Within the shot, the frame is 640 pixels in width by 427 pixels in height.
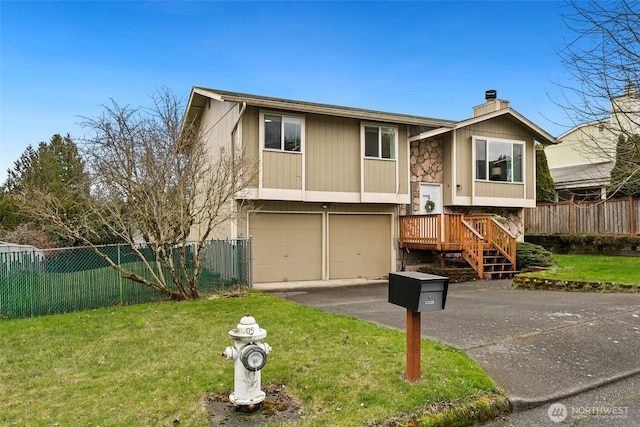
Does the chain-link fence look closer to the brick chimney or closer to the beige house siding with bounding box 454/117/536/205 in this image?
the beige house siding with bounding box 454/117/536/205

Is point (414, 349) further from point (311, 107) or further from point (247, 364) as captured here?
point (311, 107)

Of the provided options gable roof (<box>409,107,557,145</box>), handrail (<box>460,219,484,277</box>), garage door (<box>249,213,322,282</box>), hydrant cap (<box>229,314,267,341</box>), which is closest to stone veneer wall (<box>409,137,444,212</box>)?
gable roof (<box>409,107,557,145</box>)

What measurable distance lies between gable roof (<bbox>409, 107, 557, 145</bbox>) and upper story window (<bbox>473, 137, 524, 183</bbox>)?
A: 668 mm

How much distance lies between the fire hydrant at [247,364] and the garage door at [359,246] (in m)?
9.89

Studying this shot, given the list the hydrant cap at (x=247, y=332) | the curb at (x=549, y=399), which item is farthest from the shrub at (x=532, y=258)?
the hydrant cap at (x=247, y=332)

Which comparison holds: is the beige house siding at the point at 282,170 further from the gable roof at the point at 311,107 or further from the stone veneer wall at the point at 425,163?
the stone veneer wall at the point at 425,163

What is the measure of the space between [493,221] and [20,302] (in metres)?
12.3

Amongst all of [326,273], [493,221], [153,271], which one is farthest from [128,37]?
[493,221]

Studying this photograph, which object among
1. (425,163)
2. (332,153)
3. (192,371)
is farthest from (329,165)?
(192,371)

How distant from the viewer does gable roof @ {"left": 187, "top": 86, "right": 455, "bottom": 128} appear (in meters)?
11.7

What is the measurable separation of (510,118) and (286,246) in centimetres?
971

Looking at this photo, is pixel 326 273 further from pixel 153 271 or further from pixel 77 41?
pixel 77 41

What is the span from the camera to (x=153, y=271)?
9.62 metres

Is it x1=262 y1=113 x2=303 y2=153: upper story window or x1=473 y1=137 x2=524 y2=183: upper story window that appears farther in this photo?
x1=473 y1=137 x2=524 y2=183: upper story window
